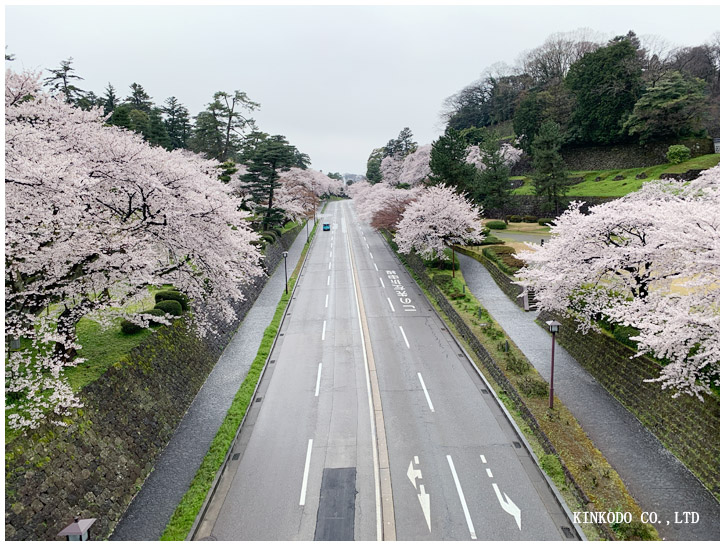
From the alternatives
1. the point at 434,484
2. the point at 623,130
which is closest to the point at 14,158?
the point at 434,484

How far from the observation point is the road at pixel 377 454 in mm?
10328

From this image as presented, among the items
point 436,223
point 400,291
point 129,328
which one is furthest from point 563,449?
point 436,223

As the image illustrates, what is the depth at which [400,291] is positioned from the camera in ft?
105

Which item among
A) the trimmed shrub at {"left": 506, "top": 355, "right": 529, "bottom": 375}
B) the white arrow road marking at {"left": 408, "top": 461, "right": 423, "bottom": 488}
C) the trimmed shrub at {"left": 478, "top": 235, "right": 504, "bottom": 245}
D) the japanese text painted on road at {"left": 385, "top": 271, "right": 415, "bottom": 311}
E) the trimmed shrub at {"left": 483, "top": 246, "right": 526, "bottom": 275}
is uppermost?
the trimmed shrub at {"left": 478, "top": 235, "right": 504, "bottom": 245}

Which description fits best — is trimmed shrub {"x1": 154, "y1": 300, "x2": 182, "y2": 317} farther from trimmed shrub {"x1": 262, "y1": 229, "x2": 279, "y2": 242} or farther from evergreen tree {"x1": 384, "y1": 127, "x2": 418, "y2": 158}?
evergreen tree {"x1": 384, "y1": 127, "x2": 418, "y2": 158}

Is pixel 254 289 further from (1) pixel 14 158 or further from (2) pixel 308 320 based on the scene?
(1) pixel 14 158

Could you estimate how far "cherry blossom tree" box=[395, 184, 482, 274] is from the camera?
108 feet

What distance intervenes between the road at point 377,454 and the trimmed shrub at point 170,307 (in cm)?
490

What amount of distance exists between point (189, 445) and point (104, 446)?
291 cm

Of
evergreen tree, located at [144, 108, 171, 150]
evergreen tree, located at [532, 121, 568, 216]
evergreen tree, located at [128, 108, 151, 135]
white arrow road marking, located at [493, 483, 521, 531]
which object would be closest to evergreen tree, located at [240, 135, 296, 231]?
evergreen tree, located at [144, 108, 171, 150]

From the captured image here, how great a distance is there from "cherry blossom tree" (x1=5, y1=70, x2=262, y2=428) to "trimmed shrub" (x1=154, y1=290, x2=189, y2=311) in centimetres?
236

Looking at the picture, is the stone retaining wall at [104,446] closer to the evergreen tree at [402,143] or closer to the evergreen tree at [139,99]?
the evergreen tree at [139,99]

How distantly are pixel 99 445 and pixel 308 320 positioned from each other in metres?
15.3

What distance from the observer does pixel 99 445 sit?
11016 mm
